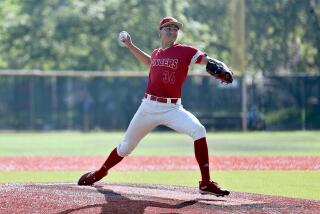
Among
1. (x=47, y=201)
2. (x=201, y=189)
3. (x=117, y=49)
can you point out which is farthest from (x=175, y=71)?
(x=117, y=49)

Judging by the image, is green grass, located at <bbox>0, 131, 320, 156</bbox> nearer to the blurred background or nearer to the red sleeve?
the blurred background

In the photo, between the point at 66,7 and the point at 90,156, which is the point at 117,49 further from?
the point at 90,156

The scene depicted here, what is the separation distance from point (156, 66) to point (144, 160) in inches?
298

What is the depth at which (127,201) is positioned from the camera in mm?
8359

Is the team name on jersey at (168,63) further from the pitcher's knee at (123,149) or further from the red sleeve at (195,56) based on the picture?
the pitcher's knee at (123,149)

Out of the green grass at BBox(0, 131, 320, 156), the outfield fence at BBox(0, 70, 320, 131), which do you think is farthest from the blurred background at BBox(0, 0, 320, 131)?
the green grass at BBox(0, 131, 320, 156)

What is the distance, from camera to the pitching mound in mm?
8000

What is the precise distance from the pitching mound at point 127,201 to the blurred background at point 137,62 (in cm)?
2408

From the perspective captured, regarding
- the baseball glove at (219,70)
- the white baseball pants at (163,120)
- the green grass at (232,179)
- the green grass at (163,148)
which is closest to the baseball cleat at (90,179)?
the white baseball pants at (163,120)

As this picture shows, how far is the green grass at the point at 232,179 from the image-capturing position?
11.1 m

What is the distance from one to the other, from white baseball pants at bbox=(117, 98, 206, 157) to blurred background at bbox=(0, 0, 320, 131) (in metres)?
23.8

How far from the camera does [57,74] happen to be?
3375cm

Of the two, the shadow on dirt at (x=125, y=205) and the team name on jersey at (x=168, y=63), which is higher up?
the team name on jersey at (x=168, y=63)

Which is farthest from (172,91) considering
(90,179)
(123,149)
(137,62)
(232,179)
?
(137,62)
